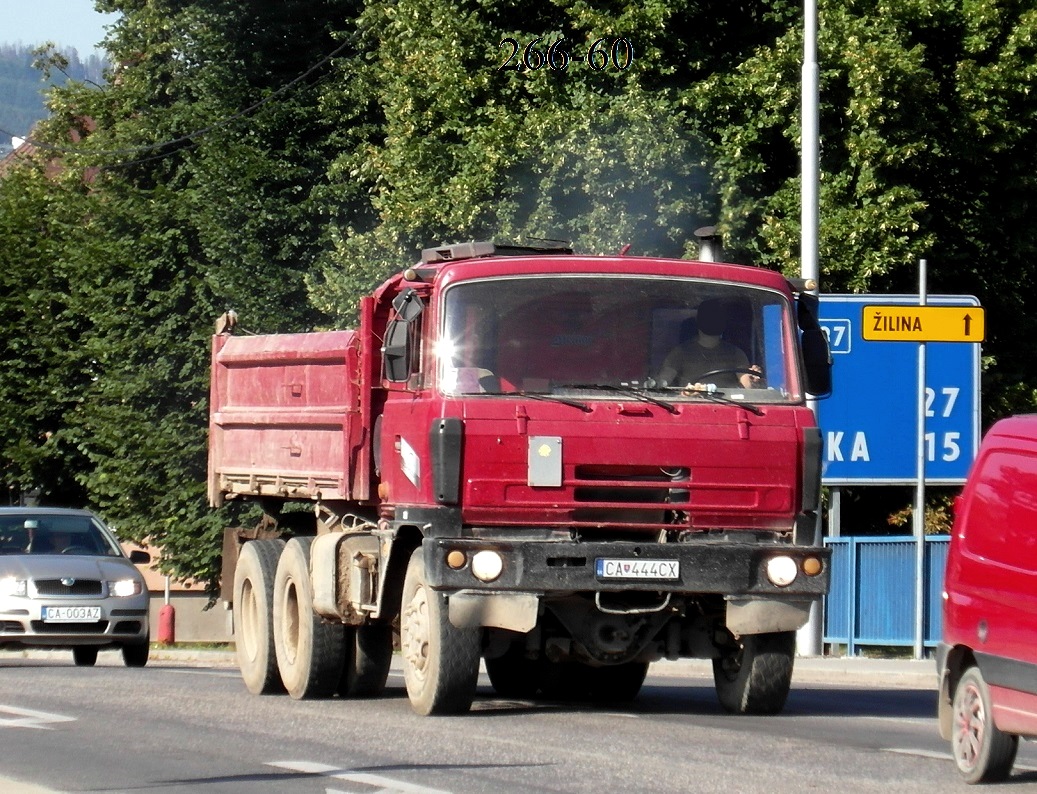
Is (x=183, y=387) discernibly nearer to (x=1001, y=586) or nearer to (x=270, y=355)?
(x=270, y=355)

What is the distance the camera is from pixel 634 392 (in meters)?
12.2

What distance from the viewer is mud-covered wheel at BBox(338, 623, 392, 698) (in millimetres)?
14398

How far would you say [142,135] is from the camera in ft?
126

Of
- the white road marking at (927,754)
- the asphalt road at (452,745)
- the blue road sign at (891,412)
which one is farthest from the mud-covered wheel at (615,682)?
the blue road sign at (891,412)

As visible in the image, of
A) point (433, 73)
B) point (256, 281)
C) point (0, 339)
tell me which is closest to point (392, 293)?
point (433, 73)

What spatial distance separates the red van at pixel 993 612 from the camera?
30.0 ft

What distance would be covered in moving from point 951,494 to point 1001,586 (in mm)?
19223

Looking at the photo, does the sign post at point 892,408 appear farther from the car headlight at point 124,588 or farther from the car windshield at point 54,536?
the car windshield at point 54,536

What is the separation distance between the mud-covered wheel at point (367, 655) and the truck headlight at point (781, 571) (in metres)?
3.26

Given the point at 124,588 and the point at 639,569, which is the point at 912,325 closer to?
the point at 124,588

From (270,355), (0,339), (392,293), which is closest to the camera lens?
(392,293)

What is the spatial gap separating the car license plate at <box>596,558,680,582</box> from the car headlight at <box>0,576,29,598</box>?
9.29 m

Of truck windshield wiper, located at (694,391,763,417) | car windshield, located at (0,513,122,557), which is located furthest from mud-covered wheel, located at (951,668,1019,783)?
car windshield, located at (0,513,122,557)

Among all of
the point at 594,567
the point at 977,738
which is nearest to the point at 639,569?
the point at 594,567
